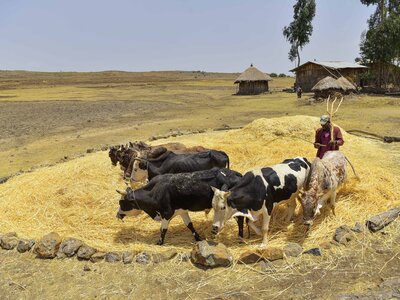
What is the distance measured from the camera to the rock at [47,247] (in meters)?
7.44

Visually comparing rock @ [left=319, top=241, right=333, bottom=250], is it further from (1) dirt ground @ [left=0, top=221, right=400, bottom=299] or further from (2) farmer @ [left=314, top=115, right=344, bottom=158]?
(2) farmer @ [left=314, top=115, right=344, bottom=158]

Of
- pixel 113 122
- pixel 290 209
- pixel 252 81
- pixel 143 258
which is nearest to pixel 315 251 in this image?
pixel 290 209

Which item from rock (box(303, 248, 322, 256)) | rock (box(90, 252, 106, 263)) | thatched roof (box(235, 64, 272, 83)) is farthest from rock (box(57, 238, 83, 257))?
thatched roof (box(235, 64, 272, 83))

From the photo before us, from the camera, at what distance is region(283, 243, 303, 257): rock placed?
694 cm

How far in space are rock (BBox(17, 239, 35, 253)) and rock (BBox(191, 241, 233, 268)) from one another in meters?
3.29

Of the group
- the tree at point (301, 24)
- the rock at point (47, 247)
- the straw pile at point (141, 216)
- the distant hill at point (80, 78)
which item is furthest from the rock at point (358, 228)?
the distant hill at point (80, 78)

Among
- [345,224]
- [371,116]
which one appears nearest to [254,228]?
[345,224]

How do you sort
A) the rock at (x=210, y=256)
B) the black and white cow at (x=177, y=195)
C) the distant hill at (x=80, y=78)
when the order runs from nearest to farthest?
1. the rock at (x=210, y=256)
2. the black and white cow at (x=177, y=195)
3. the distant hill at (x=80, y=78)

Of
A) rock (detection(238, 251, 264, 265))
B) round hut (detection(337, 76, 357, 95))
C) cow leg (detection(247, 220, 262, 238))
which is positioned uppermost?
round hut (detection(337, 76, 357, 95))

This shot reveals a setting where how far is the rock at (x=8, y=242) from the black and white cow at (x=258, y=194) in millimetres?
4019

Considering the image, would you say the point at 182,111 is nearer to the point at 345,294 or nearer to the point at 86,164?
the point at 86,164

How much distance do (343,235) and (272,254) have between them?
5.04 ft

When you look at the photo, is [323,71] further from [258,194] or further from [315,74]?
[258,194]

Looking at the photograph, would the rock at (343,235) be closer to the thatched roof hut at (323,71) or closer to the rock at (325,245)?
the rock at (325,245)
